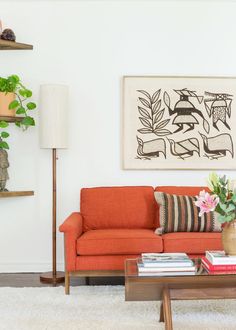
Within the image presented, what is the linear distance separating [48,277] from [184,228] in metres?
1.32

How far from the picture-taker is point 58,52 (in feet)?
16.3

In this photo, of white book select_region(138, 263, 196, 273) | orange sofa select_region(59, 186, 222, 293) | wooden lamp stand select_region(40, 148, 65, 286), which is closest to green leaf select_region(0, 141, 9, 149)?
wooden lamp stand select_region(40, 148, 65, 286)

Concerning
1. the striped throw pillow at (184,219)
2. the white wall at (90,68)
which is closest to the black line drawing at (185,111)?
the white wall at (90,68)

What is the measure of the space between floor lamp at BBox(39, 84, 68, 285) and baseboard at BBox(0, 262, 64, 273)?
0.35m

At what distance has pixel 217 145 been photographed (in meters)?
4.96

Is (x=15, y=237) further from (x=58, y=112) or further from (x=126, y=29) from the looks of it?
(x=126, y=29)

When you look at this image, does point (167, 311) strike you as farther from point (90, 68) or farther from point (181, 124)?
point (90, 68)

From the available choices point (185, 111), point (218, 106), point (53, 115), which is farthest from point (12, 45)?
point (218, 106)

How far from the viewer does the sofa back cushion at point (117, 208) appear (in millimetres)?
4543

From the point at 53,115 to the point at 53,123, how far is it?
75 millimetres

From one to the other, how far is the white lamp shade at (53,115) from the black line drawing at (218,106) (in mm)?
1486

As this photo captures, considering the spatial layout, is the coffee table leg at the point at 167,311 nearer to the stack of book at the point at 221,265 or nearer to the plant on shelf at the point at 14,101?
the stack of book at the point at 221,265

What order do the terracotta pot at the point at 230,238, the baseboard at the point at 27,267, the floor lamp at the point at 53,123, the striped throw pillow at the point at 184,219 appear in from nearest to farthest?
the terracotta pot at the point at 230,238
the striped throw pillow at the point at 184,219
the floor lamp at the point at 53,123
the baseboard at the point at 27,267

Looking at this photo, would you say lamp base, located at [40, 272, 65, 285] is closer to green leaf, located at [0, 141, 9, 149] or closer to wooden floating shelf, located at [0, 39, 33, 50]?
green leaf, located at [0, 141, 9, 149]
